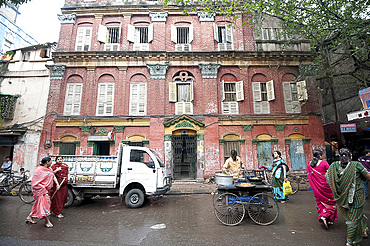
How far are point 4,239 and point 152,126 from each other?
28.7ft

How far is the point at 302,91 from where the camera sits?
1266cm

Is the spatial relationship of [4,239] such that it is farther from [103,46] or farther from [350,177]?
[103,46]

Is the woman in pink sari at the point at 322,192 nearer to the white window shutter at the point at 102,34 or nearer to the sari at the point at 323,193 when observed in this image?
the sari at the point at 323,193

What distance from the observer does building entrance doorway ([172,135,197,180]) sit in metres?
12.4

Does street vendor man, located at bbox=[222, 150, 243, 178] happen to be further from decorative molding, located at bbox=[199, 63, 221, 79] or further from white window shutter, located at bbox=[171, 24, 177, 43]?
white window shutter, located at bbox=[171, 24, 177, 43]

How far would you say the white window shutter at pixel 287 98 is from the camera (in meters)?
13.0

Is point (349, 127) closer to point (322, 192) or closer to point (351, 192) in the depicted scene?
point (322, 192)

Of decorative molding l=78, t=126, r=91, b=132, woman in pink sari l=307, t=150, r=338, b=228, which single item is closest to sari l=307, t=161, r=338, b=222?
woman in pink sari l=307, t=150, r=338, b=228

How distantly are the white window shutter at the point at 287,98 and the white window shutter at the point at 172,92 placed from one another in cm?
756

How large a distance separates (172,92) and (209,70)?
298 centimetres

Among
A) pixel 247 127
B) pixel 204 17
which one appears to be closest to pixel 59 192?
pixel 247 127

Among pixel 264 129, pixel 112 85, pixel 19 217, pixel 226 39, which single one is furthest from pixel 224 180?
pixel 226 39

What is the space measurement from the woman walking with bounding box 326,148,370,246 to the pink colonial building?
8177mm

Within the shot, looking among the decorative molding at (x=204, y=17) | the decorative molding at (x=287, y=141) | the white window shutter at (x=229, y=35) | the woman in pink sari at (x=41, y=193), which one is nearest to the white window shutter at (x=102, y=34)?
A: the decorative molding at (x=204, y=17)
